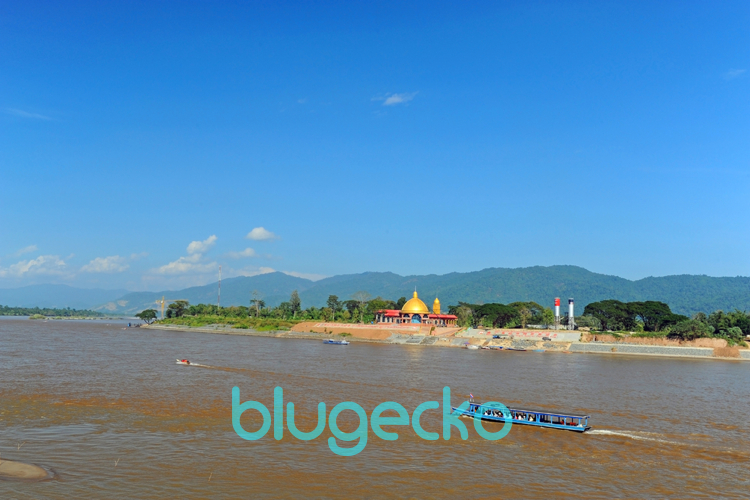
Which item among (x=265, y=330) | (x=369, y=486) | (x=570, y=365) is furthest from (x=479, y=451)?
(x=265, y=330)

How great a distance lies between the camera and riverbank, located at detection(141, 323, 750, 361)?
218ft

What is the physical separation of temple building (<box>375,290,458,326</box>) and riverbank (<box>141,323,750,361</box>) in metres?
16.9

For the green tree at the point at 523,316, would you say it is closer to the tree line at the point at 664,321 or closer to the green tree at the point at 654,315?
the tree line at the point at 664,321

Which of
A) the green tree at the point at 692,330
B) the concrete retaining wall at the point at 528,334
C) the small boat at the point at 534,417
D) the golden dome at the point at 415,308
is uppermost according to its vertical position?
the golden dome at the point at 415,308

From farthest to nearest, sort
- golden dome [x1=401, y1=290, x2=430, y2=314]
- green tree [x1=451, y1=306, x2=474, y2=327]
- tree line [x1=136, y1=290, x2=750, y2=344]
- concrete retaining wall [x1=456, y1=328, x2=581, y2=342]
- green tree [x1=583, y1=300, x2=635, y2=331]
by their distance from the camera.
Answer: green tree [x1=451, y1=306, x2=474, y2=327] < golden dome [x1=401, y1=290, x2=430, y2=314] < green tree [x1=583, y1=300, x2=635, y2=331] < concrete retaining wall [x1=456, y1=328, x2=581, y2=342] < tree line [x1=136, y1=290, x2=750, y2=344]

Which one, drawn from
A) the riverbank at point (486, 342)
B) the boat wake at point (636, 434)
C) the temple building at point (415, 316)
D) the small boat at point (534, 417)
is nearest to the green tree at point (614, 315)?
the riverbank at point (486, 342)

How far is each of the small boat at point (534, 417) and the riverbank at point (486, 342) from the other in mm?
48385

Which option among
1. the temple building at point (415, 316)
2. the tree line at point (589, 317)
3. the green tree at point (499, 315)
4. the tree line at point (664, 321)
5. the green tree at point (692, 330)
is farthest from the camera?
the green tree at point (499, 315)

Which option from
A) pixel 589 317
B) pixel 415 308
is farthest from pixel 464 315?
pixel 589 317

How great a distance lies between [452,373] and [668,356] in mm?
37302

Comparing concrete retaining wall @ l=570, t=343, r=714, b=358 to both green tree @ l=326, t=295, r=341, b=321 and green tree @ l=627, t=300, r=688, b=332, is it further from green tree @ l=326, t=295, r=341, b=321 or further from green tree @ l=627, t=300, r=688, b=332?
green tree @ l=326, t=295, r=341, b=321

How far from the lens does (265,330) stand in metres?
98.6

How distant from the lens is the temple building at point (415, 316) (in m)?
104

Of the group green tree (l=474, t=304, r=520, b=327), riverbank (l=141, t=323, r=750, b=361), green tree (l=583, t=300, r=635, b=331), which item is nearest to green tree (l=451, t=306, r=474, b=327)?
green tree (l=474, t=304, r=520, b=327)
